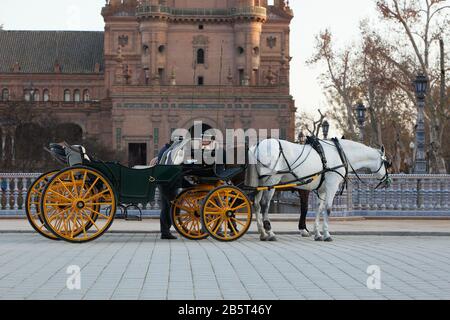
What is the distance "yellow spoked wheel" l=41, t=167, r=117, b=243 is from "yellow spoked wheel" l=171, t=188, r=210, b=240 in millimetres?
1148

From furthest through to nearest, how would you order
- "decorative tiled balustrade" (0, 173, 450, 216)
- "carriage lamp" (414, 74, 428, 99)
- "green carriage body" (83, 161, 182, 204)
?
"carriage lamp" (414, 74, 428, 99), "decorative tiled balustrade" (0, 173, 450, 216), "green carriage body" (83, 161, 182, 204)

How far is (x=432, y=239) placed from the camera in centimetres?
1553

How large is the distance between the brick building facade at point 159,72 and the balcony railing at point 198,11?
0.29 ft

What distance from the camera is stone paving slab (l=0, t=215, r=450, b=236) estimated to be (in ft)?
54.9

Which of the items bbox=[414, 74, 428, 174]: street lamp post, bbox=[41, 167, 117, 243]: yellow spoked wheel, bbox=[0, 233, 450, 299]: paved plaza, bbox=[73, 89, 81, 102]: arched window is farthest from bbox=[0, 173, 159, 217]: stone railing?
bbox=[73, 89, 81, 102]: arched window

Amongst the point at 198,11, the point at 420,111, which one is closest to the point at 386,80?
the point at 420,111

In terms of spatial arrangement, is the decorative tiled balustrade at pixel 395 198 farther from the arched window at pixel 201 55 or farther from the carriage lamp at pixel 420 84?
the arched window at pixel 201 55

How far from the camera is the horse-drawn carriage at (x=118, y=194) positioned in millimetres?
13750

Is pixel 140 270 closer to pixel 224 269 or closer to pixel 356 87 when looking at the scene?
pixel 224 269

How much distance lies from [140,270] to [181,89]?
6670 centimetres

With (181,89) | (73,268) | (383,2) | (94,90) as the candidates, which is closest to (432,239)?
(73,268)

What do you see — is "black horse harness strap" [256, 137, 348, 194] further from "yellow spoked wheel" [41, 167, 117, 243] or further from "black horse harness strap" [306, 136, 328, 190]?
"yellow spoked wheel" [41, 167, 117, 243]

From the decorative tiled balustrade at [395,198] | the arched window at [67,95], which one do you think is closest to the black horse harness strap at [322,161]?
the decorative tiled balustrade at [395,198]
